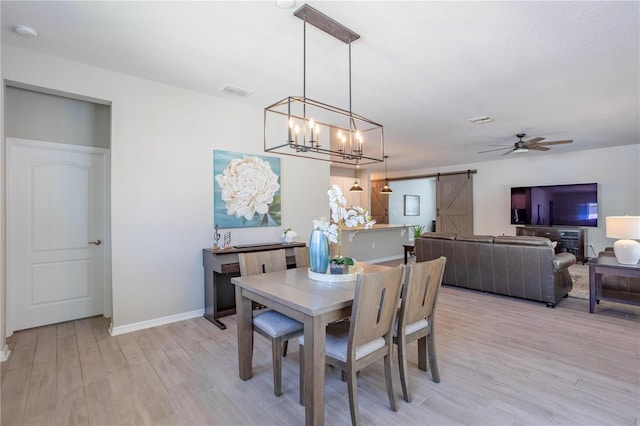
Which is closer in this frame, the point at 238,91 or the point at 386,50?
the point at 386,50

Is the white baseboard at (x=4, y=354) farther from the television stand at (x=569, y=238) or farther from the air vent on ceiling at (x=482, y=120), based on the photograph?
the television stand at (x=569, y=238)

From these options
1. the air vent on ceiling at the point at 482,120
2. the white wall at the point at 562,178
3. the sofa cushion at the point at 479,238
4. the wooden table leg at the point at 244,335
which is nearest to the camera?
the wooden table leg at the point at 244,335

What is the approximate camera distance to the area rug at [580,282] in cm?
446

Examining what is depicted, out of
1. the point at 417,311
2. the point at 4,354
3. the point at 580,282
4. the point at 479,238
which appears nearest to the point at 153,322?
the point at 4,354

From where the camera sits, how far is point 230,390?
86.7 inches

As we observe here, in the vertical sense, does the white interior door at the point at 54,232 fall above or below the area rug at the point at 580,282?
above

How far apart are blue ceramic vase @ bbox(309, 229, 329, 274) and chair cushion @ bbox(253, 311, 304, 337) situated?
427 millimetres

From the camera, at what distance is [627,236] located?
3480mm

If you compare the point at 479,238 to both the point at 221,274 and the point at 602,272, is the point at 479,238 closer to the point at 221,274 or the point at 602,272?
the point at 602,272

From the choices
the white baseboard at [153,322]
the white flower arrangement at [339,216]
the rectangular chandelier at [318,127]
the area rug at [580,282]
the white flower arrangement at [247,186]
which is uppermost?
the rectangular chandelier at [318,127]

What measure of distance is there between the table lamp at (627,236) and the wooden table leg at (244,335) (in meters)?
4.02

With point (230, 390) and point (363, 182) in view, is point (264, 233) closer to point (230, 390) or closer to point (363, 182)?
point (230, 390)

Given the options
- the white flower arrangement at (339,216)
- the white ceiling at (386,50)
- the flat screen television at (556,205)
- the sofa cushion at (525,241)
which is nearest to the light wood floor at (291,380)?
the sofa cushion at (525,241)

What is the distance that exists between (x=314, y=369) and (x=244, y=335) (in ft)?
2.65
